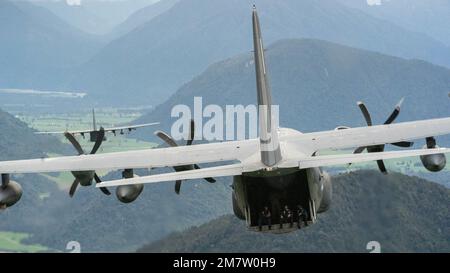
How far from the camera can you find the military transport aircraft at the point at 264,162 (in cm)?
3831

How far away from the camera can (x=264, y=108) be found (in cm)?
3816

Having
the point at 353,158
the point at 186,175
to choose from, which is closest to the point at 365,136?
the point at 353,158

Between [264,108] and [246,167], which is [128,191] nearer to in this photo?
[246,167]

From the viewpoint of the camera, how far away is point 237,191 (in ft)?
142

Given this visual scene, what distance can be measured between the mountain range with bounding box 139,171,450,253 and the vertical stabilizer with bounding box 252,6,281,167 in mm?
15204

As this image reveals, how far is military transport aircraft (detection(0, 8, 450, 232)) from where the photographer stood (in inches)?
1508

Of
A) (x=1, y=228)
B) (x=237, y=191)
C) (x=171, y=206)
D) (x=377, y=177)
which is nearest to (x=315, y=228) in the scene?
(x=171, y=206)

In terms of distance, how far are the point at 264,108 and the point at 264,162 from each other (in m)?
2.98

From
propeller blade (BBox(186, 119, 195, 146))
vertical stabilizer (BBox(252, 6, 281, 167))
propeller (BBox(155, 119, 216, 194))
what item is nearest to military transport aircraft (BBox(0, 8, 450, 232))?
vertical stabilizer (BBox(252, 6, 281, 167))

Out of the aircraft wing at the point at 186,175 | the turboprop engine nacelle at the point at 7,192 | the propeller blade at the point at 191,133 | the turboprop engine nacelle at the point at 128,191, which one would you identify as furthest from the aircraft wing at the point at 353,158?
the turboprop engine nacelle at the point at 7,192

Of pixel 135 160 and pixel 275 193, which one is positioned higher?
pixel 135 160

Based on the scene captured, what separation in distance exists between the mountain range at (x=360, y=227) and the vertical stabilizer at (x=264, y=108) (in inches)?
599

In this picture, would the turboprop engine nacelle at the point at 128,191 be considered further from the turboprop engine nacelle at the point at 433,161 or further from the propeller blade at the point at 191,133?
the turboprop engine nacelle at the point at 433,161

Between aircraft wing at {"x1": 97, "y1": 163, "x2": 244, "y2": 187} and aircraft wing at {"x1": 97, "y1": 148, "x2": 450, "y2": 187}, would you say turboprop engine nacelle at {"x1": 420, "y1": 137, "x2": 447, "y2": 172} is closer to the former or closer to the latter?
aircraft wing at {"x1": 97, "y1": 148, "x2": 450, "y2": 187}
